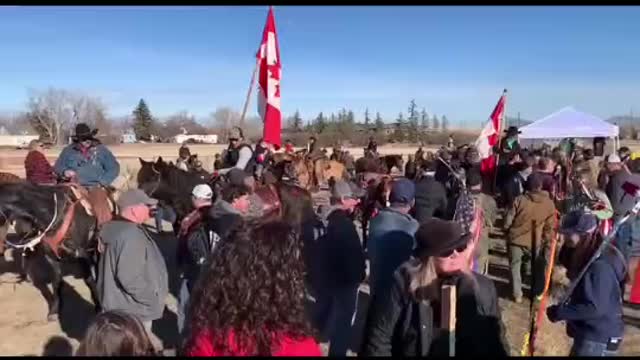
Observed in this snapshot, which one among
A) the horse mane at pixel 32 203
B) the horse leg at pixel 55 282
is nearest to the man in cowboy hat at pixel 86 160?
the horse mane at pixel 32 203

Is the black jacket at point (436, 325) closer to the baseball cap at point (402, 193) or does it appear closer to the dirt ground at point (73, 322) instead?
the baseball cap at point (402, 193)

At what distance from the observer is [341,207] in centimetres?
552

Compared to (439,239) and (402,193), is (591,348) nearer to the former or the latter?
(439,239)

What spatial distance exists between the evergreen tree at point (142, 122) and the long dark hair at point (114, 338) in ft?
288

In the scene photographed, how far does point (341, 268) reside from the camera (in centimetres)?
548

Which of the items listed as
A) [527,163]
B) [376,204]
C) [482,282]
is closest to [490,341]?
[482,282]

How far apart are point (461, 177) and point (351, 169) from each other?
7.89 metres

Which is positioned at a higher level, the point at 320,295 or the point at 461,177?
the point at 461,177

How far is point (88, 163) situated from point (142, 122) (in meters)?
85.7

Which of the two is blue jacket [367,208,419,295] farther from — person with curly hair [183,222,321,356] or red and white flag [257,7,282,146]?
red and white flag [257,7,282,146]

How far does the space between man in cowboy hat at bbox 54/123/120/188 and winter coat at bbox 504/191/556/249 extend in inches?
224

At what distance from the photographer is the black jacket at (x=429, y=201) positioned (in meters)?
7.54

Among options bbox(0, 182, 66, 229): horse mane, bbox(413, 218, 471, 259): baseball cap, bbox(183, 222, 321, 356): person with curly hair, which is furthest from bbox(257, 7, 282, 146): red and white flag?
bbox(183, 222, 321, 356): person with curly hair

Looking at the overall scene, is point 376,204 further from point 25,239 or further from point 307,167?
point 307,167
